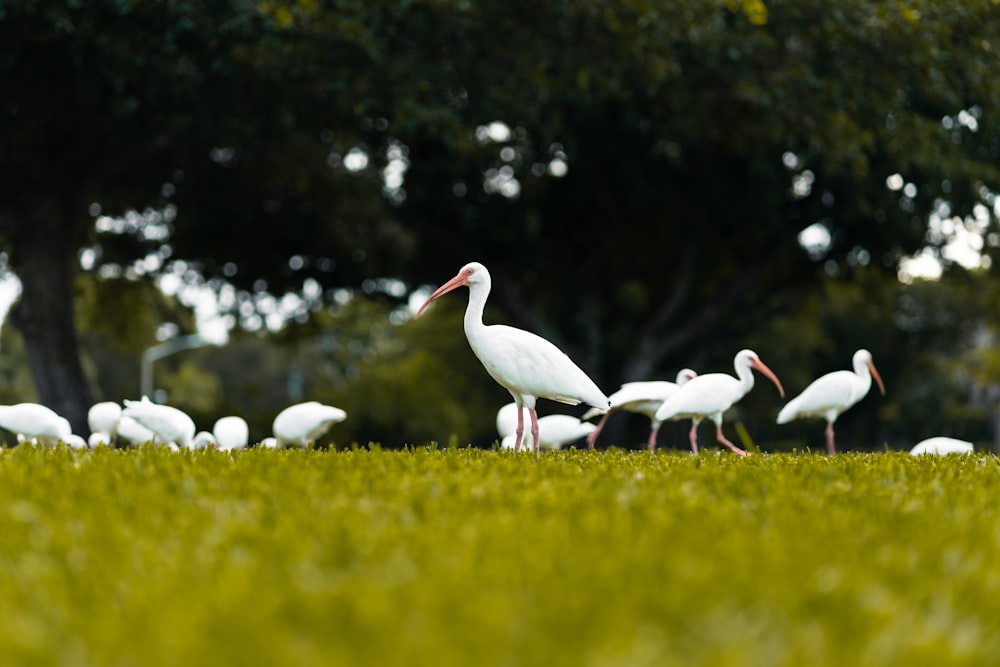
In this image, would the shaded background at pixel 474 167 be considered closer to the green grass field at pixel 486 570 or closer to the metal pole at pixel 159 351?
the green grass field at pixel 486 570

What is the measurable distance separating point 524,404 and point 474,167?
16.1 m

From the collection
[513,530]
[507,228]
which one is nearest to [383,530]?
[513,530]

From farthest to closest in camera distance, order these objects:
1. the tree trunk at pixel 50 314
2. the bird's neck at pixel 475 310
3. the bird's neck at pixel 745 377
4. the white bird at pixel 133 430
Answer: the tree trunk at pixel 50 314 → the white bird at pixel 133 430 → the bird's neck at pixel 745 377 → the bird's neck at pixel 475 310

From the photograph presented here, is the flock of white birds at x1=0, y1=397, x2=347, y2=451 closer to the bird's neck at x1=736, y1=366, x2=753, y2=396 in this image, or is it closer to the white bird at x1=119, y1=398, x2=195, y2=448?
the white bird at x1=119, y1=398, x2=195, y2=448

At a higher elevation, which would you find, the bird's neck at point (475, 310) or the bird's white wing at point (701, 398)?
→ the bird's neck at point (475, 310)

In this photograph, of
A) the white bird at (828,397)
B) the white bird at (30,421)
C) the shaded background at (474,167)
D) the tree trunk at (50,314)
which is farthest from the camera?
the tree trunk at (50,314)

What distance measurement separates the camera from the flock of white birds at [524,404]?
9977 mm

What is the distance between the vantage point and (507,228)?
27.8 metres

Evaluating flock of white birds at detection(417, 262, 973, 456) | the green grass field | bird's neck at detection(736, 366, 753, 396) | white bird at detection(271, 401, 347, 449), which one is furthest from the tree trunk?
the green grass field

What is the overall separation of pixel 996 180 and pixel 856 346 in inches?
1085

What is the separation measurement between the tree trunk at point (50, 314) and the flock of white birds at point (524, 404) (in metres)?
5.92

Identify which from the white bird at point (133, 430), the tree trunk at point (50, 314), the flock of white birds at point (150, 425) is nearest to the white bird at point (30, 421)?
the flock of white birds at point (150, 425)

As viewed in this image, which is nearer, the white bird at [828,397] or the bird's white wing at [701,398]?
the bird's white wing at [701,398]

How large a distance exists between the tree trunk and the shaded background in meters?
0.04
